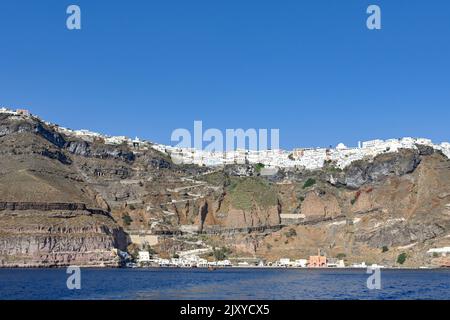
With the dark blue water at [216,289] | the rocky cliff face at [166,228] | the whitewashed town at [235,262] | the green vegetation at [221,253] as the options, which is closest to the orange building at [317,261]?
the whitewashed town at [235,262]

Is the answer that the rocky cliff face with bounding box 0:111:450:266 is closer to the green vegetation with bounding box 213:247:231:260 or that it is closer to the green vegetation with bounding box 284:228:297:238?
the green vegetation with bounding box 284:228:297:238

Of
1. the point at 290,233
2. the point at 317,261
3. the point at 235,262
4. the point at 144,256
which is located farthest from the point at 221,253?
the point at 317,261

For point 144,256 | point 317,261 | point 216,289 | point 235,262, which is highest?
point 216,289

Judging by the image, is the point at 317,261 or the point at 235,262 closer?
the point at 317,261

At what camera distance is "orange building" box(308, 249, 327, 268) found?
17410 cm

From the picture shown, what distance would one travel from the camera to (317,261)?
175875mm

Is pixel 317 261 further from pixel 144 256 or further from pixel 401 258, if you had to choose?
pixel 144 256

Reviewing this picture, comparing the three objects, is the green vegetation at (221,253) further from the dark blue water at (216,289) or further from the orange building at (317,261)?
the dark blue water at (216,289)

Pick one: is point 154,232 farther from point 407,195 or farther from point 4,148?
point 407,195

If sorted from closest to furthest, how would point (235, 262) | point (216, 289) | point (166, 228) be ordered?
1. point (216, 289)
2. point (235, 262)
3. point (166, 228)

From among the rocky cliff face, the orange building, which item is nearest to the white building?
the rocky cliff face

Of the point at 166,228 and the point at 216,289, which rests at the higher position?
the point at 166,228

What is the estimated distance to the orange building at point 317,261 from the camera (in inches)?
6854
